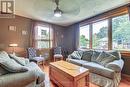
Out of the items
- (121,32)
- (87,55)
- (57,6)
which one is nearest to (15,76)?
(57,6)

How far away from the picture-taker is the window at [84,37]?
493 cm

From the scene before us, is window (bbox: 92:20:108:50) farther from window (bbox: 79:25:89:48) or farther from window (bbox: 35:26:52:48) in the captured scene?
window (bbox: 35:26:52:48)

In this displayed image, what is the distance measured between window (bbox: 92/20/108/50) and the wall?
3140 millimetres

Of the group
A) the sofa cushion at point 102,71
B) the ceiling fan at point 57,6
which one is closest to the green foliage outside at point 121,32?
the sofa cushion at point 102,71

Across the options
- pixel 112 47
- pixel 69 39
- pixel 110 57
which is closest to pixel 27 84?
pixel 110 57

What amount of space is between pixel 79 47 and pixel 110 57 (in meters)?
2.38

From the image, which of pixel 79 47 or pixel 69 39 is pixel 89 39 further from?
pixel 69 39

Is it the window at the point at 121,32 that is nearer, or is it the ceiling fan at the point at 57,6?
the ceiling fan at the point at 57,6

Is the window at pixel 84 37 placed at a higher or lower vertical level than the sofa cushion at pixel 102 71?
higher

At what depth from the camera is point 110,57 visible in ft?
9.93

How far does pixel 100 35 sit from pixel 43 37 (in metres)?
2.91

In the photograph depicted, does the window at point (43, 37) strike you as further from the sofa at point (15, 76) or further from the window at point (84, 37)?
the sofa at point (15, 76)

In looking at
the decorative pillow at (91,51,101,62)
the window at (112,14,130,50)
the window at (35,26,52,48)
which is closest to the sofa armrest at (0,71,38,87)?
the decorative pillow at (91,51,101,62)

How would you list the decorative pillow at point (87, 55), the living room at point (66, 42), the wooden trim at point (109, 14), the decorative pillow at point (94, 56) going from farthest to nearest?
the decorative pillow at point (87, 55) < the decorative pillow at point (94, 56) < the wooden trim at point (109, 14) < the living room at point (66, 42)
